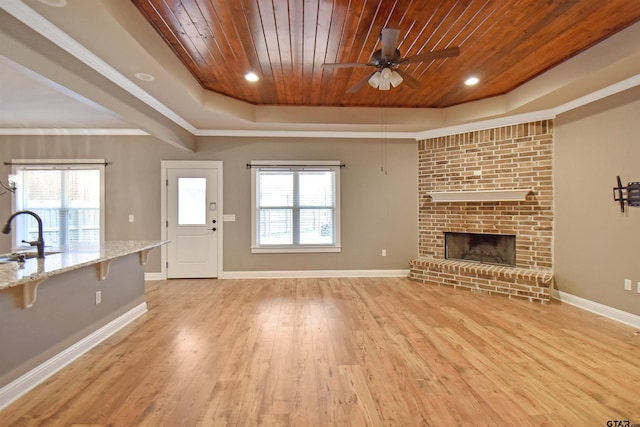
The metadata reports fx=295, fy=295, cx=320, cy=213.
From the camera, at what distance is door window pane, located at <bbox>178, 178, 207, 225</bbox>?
5.09 m

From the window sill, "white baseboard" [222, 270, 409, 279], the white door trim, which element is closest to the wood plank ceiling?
the white door trim

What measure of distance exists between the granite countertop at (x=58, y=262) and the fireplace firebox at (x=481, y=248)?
4488mm

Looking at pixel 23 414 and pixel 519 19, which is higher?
pixel 519 19

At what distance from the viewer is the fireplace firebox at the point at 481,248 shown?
4555 millimetres

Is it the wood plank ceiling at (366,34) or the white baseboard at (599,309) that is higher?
the wood plank ceiling at (366,34)

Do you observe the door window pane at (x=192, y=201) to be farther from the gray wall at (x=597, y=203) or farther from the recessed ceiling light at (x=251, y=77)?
the gray wall at (x=597, y=203)

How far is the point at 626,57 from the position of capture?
2625 mm

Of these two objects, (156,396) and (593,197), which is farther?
(593,197)

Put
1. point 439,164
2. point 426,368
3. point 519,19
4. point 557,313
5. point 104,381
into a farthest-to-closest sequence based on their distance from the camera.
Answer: point 439,164, point 557,313, point 519,19, point 426,368, point 104,381

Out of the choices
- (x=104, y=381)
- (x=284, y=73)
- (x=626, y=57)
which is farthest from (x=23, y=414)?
(x=626, y=57)

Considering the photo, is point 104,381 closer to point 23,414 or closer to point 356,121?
point 23,414

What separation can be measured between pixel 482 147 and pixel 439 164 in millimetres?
683

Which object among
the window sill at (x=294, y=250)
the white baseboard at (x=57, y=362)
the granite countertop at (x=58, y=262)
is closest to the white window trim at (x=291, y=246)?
the window sill at (x=294, y=250)

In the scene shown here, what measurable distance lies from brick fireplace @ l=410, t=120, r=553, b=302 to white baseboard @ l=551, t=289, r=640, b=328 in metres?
0.26
